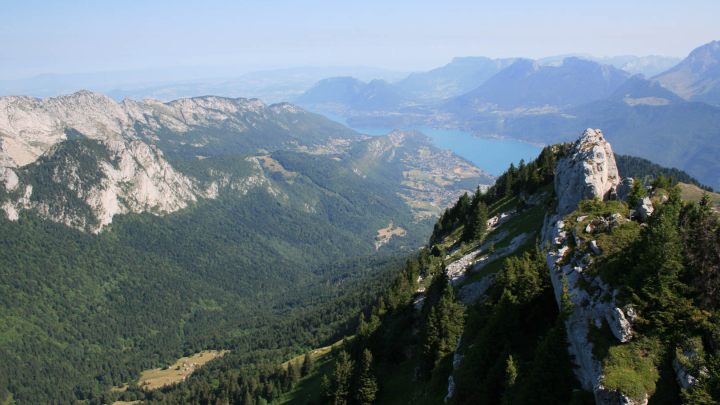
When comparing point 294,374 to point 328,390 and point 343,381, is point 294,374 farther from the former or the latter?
point 343,381

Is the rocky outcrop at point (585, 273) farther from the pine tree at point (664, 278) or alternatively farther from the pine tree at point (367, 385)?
the pine tree at point (367, 385)

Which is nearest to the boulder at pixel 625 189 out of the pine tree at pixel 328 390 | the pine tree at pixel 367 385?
the pine tree at pixel 367 385

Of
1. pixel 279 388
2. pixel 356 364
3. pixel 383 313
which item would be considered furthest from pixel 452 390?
pixel 279 388

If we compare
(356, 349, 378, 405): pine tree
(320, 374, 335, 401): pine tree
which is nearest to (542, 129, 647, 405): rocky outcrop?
(356, 349, 378, 405): pine tree

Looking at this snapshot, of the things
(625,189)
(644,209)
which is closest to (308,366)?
(625,189)

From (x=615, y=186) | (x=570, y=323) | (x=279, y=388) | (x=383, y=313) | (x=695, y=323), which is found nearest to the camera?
(x=695, y=323)

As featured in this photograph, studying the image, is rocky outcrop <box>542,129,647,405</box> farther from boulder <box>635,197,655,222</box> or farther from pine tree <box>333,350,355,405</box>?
pine tree <box>333,350,355,405</box>

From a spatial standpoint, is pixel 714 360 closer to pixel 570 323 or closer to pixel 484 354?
pixel 570 323
